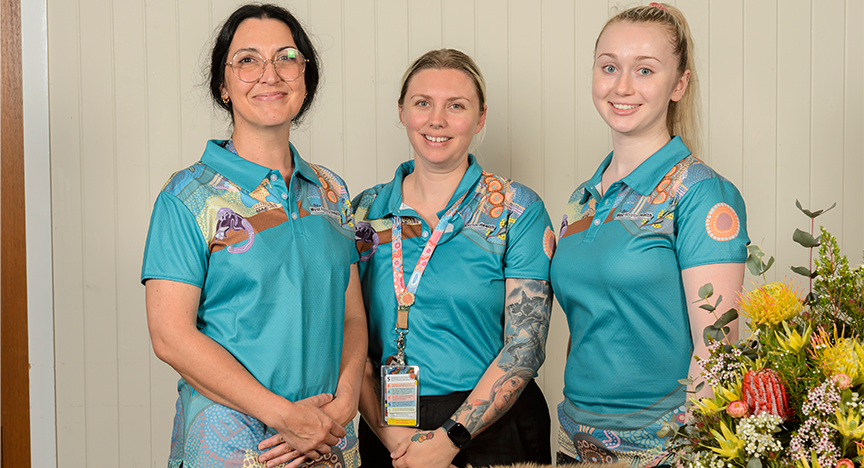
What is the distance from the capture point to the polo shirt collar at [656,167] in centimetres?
162

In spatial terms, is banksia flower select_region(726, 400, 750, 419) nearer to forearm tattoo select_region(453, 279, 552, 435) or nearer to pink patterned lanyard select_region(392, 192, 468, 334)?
forearm tattoo select_region(453, 279, 552, 435)

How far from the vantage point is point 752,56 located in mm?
2725

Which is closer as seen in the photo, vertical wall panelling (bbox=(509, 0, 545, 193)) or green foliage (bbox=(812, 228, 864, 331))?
green foliage (bbox=(812, 228, 864, 331))

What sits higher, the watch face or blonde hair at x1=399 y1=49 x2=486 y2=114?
blonde hair at x1=399 y1=49 x2=486 y2=114

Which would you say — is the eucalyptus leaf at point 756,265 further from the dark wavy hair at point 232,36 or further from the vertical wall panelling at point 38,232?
the vertical wall panelling at point 38,232

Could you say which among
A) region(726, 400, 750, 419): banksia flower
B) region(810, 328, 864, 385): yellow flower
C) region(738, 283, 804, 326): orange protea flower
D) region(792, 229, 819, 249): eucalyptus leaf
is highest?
region(792, 229, 819, 249): eucalyptus leaf

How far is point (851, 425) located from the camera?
75 centimetres

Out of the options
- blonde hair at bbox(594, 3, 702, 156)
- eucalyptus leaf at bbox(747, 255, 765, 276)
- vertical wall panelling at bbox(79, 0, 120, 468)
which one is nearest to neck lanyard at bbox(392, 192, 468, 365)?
blonde hair at bbox(594, 3, 702, 156)

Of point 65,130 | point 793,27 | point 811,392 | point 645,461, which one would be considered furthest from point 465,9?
point 811,392

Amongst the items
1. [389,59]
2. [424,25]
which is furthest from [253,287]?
[424,25]

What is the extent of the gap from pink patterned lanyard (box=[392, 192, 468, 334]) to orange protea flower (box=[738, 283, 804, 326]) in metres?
1.08

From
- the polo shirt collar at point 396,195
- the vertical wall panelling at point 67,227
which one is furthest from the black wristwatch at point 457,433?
the vertical wall panelling at point 67,227

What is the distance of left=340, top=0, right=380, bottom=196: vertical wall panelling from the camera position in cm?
278

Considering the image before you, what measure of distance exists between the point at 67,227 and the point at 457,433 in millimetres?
2060
